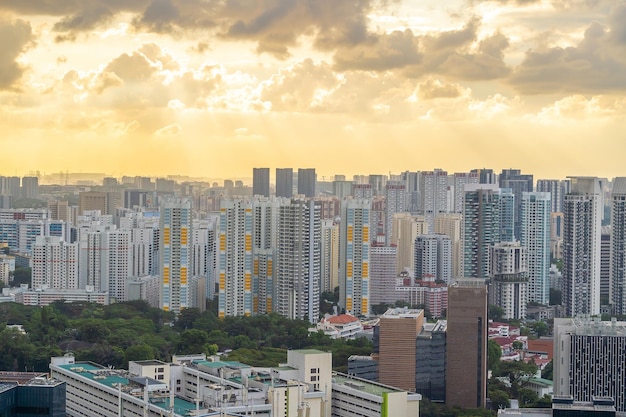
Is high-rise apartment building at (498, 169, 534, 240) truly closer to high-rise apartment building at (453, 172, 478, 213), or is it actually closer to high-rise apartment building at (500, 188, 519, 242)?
high-rise apartment building at (500, 188, 519, 242)

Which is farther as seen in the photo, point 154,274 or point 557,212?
point 557,212

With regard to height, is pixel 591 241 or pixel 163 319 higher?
pixel 591 241

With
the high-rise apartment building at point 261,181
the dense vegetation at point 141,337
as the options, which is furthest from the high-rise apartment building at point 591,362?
the high-rise apartment building at point 261,181

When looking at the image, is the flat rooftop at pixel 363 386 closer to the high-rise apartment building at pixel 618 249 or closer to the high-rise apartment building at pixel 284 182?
the high-rise apartment building at pixel 618 249

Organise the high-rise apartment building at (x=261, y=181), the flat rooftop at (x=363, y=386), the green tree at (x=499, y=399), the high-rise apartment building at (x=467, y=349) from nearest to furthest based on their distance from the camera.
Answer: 1. the flat rooftop at (x=363, y=386)
2. the green tree at (x=499, y=399)
3. the high-rise apartment building at (x=467, y=349)
4. the high-rise apartment building at (x=261, y=181)

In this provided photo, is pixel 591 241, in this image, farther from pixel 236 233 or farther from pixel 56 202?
pixel 56 202

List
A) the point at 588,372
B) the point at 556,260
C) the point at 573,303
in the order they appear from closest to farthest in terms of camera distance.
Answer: the point at 588,372
the point at 573,303
the point at 556,260

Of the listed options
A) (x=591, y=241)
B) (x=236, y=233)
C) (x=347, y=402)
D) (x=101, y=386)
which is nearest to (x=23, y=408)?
(x=101, y=386)
